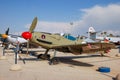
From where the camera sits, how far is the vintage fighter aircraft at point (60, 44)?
1494 cm

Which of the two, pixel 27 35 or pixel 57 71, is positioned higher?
pixel 27 35

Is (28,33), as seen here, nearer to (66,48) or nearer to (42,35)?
(42,35)

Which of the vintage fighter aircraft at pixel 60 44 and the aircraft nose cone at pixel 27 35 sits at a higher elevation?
the aircraft nose cone at pixel 27 35

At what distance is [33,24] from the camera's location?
18.0 m

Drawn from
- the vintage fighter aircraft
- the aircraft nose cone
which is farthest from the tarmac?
the aircraft nose cone

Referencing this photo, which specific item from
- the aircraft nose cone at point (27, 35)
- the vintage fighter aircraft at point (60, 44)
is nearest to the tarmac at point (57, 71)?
the vintage fighter aircraft at point (60, 44)

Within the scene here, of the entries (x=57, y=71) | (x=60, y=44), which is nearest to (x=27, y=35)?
(x=60, y=44)

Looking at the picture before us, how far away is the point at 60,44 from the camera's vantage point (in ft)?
57.3

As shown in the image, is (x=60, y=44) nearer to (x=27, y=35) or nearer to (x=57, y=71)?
(x=27, y=35)

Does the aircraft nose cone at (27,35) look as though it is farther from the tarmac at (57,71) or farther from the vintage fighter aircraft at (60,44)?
the tarmac at (57,71)

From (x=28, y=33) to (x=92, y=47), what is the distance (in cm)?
548

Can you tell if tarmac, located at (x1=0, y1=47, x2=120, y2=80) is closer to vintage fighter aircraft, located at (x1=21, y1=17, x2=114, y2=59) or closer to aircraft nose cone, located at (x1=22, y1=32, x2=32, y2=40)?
vintage fighter aircraft, located at (x1=21, y1=17, x2=114, y2=59)

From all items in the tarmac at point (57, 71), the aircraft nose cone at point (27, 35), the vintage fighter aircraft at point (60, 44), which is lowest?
the tarmac at point (57, 71)

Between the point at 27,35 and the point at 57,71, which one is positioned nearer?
the point at 57,71
